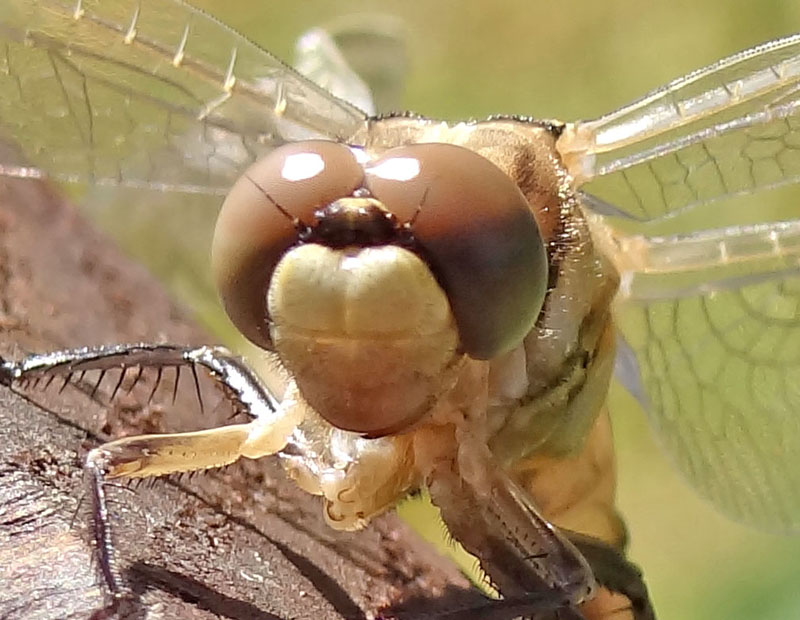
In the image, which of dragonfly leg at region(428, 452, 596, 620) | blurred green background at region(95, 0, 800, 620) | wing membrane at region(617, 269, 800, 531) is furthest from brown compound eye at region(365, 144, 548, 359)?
blurred green background at region(95, 0, 800, 620)

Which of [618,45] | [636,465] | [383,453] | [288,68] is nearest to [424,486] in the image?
[383,453]

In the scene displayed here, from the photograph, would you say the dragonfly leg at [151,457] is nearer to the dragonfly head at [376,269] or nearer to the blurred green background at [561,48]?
the dragonfly head at [376,269]

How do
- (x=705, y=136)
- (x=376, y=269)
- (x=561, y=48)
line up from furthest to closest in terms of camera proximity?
(x=561, y=48), (x=705, y=136), (x=376, y=269)

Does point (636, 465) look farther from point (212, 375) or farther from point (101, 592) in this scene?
point (101, 592)

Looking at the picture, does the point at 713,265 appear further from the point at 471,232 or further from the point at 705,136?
the point at 471,232

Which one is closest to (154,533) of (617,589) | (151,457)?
(151,457)

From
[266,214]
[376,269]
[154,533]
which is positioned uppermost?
[266,214]
